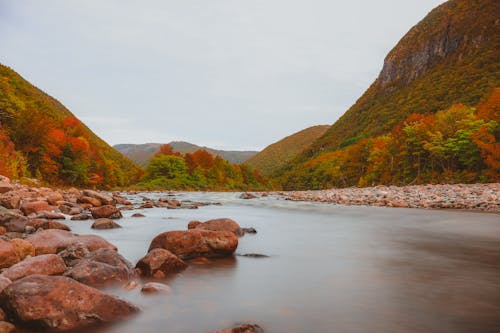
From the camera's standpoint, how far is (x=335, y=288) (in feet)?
19.1

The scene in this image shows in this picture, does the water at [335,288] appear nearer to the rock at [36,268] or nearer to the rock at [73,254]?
the rock at [36,268]

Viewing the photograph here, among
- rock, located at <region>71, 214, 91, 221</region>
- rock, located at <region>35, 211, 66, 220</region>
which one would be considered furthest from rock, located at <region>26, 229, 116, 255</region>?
rock, located at <region>71, 214, 91, 221</region>

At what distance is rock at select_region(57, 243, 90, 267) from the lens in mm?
6473

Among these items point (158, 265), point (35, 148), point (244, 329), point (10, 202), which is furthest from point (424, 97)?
point (244, 329)

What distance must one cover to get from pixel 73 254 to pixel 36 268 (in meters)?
1.38

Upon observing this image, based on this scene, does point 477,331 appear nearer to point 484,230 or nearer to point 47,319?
point 47,319

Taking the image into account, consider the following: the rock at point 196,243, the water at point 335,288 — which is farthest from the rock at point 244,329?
the rock at point 196,243

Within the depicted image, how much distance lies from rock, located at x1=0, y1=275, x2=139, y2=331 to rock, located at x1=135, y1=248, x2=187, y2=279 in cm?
185

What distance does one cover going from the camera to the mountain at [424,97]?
4666cm

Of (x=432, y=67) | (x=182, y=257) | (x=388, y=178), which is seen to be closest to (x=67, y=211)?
(x=182, y=257)

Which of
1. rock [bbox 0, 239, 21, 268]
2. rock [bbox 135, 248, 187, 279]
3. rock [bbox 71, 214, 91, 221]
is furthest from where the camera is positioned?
rock [bbox 71, 214, 91, 221]

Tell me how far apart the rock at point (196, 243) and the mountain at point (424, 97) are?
3419 cm

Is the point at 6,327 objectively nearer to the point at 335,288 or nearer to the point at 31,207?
the point at 335,288

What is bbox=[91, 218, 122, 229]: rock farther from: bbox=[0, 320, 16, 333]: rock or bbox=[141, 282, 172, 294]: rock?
bbox=[0, 320, 16, 333]: rock
